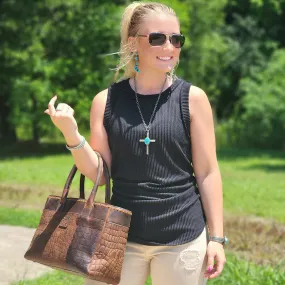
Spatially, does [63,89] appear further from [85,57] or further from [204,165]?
[204,165]

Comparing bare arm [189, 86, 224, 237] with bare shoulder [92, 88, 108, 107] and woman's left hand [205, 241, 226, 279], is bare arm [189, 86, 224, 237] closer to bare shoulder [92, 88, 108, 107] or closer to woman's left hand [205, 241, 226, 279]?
woman's left hand [205, 241, 226, 279]

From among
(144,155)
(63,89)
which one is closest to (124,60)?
(144,155)

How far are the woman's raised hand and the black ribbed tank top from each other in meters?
0.20

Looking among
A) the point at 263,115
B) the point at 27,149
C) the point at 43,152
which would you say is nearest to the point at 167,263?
the point at 43,152

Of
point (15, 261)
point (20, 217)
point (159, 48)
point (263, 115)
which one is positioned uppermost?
point (159, 48)

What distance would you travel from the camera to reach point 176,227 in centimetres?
276

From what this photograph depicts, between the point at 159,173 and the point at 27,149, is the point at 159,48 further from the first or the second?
the point at 27,149

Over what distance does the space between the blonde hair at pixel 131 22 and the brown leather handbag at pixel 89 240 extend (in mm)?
545

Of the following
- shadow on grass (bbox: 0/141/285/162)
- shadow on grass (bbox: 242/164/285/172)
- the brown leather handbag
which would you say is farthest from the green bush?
the brown leather handbag

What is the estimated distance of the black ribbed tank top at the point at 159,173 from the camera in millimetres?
2760

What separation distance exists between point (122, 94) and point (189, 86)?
11.3 inches

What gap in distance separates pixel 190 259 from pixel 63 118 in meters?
0.75

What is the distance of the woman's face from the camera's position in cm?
285

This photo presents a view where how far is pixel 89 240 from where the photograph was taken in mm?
2615
